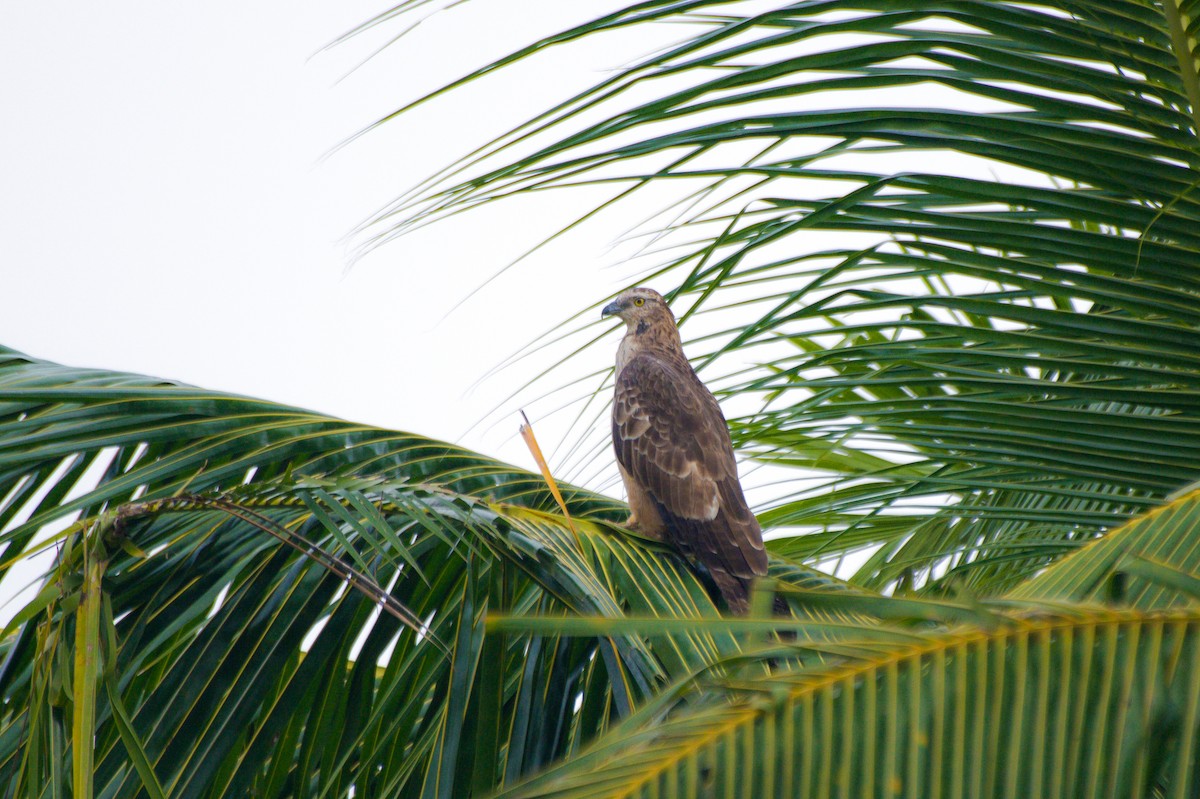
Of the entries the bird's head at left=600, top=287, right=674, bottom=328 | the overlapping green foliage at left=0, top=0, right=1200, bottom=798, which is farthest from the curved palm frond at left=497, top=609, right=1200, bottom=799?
the bird's head at left=600, top=287, right=674, bottom=328

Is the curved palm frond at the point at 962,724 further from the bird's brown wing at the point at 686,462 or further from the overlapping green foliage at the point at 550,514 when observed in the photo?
the bird's brown wing at the point at 686,462

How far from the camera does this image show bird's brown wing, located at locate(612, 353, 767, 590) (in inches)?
147

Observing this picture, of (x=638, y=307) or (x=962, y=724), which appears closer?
(x=962, y=724)

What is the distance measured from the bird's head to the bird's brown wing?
0.52m

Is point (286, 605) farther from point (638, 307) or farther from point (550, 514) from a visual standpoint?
point (638, 307)

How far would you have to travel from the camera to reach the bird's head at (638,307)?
536 centimetres

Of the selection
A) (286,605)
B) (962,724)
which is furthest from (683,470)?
(962,724)

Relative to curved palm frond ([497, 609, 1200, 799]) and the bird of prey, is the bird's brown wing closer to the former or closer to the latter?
the bird of prey

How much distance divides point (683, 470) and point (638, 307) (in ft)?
4.76

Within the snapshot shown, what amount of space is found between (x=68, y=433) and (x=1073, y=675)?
6.61ft

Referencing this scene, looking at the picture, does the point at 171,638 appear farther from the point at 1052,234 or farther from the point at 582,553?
the point at 1052,234

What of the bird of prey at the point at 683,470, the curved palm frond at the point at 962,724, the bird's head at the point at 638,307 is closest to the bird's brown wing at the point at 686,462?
the bird of prey at the point at 683,470

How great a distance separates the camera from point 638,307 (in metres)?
5.39

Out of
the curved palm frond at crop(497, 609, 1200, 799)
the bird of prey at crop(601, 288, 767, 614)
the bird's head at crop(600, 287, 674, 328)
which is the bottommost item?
the curved palm frond at crop(497, 609, 1200, 799)
